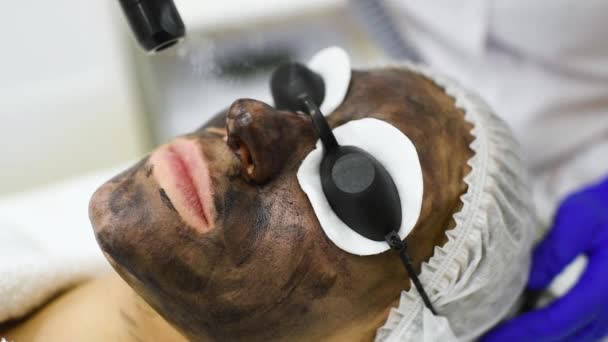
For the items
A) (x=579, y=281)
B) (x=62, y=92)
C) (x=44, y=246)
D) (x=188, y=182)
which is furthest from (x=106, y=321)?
(x=62, y=92)

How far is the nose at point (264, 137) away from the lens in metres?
0.63

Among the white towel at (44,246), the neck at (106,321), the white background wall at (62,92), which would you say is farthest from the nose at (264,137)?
the white background wall at (62,92)

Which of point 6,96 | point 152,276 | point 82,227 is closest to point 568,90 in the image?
point 152,276

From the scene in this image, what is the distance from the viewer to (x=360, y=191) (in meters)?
0.63

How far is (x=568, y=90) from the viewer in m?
1.05

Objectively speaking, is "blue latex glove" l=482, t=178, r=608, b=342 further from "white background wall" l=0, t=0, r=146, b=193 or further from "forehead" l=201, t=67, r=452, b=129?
"white background wall" l=0, t=0, r=146, b=193

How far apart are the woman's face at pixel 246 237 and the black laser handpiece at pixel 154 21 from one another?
11 cm

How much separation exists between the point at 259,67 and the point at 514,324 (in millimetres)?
770

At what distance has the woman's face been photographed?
634 millimetres

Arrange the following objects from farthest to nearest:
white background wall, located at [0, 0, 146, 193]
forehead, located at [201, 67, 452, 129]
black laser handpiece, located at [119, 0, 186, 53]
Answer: white background wall, located at [0, 0, 146, 193] → forehead, located at [201, 67, 452, 129] → black laser handpiece, located at [119, 0, 186, 53]

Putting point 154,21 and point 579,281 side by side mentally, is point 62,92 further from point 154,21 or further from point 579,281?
point 579,281

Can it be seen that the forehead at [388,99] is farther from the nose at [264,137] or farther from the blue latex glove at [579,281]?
the blue latex glove at [579,281]

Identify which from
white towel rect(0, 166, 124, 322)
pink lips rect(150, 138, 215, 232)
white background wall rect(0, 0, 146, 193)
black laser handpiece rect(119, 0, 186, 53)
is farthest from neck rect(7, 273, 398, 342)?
white background wall rect(0, 0, 146, 193)

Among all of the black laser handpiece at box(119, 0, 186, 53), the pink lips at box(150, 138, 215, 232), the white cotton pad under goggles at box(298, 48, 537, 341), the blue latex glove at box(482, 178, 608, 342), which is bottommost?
the blue latex glove at box(482, 178, 608, 342)
